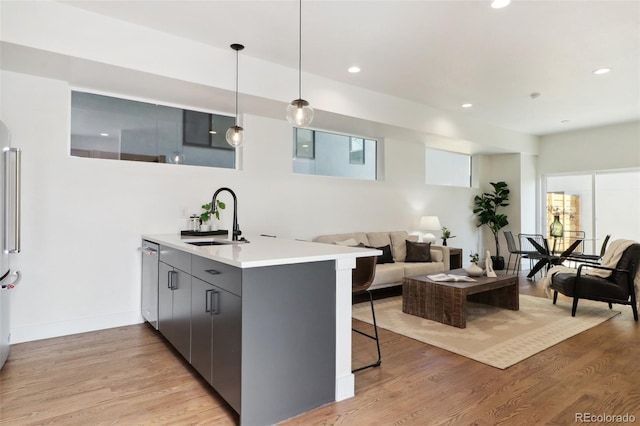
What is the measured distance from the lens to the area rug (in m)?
3.07

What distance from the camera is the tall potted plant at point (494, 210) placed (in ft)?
25.2

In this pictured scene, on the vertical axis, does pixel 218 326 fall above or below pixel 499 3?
below

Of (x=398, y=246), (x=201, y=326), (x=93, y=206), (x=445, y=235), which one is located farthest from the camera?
(x=445, y=235)

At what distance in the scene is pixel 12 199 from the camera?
267 centimetres

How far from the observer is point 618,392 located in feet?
7.72

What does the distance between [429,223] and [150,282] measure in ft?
15.2

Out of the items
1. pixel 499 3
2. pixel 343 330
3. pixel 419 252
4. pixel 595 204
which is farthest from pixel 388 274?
pixel 595 204

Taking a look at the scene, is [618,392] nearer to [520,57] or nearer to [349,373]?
[349,373]

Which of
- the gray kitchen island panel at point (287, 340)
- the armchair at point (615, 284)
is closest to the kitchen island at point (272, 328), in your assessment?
the gray kitchen island panel at point (287, 340)

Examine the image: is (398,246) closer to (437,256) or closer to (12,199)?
(437,256)

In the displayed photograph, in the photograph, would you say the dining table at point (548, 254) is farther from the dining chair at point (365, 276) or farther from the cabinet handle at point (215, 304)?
the cabinet handle at point (215, 304)

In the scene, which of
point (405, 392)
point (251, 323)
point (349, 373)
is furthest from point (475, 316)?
point (251, 323)

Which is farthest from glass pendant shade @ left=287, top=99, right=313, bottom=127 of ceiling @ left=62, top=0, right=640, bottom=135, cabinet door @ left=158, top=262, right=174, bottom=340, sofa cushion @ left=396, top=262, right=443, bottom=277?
sofa cushion @ left=396, top=262, right=443, bottom=277

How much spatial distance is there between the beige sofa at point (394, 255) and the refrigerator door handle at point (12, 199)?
10.9 feet
